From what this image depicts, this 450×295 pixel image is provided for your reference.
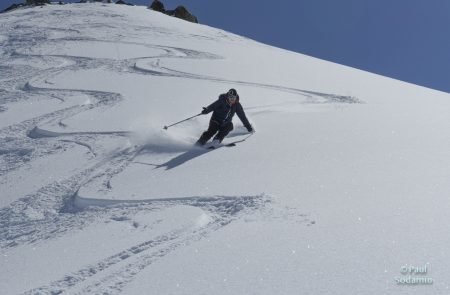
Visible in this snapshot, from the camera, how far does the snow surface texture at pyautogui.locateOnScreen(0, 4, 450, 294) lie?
3238mm

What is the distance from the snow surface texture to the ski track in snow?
0.02 meters

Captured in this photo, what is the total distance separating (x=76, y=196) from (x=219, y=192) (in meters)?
1.68

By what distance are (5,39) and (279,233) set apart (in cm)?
2102

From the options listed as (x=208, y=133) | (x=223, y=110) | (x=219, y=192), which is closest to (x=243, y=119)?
(x=223, y=110)

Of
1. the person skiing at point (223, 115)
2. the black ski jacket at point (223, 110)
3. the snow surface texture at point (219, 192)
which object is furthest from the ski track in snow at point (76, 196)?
the black ski jacket at point (223, 110)

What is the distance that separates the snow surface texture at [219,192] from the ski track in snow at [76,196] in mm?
21

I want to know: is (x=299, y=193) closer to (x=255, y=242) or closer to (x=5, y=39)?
(x=255, y=242)

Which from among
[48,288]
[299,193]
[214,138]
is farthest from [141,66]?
[48,288]

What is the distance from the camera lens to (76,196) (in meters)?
5.29

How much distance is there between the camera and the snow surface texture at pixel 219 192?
10.6ft

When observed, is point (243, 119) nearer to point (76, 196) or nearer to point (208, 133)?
point (208, 133)

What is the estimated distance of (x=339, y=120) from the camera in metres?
8.31

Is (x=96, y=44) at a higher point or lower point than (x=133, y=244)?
higher

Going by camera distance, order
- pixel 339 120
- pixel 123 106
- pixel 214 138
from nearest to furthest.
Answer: pixel 214 138 → pixel 339 120 → pixel 123 106
